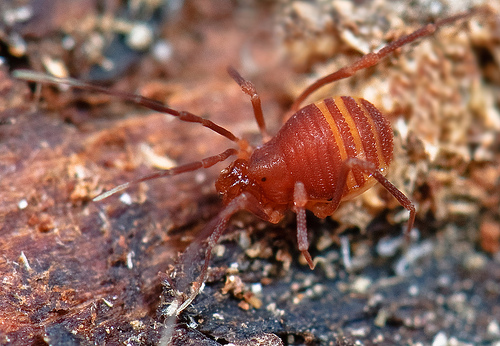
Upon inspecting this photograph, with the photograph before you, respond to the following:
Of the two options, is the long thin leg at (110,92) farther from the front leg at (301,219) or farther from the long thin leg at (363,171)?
the long thin leg at (363,171)

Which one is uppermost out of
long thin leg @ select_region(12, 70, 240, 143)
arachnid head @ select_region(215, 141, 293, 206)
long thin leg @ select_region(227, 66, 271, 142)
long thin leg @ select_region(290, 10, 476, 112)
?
long thin leg @ select_region(290, 10, 476, 112)

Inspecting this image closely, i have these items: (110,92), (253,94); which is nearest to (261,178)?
(253,94)

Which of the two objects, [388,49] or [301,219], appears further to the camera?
[388,49]

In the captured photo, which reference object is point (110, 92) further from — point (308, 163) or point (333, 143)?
Answer: point (333, 143)

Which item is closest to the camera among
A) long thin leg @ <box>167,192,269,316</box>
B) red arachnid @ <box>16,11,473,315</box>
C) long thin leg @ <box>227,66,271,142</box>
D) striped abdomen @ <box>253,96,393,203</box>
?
long thin leg @ <box>167,192,269,316</box>

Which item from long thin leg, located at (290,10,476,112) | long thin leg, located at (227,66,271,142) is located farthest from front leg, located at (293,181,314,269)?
long thin leg, located at (290,10,476,112)

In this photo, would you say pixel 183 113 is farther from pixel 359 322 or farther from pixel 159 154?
pixel 359 322

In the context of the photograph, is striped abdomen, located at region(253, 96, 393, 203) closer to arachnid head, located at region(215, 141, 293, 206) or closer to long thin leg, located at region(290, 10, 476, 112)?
arachnid head, located at region(215, 141, 293, 206)
